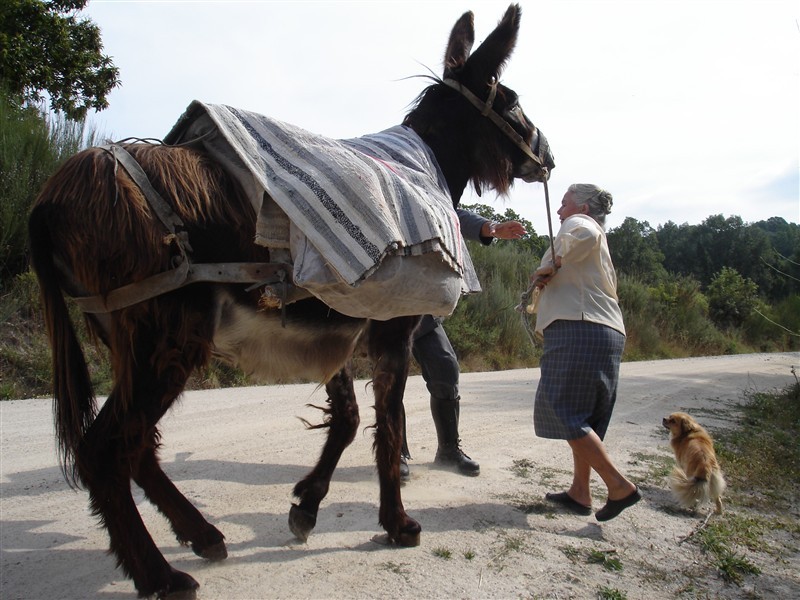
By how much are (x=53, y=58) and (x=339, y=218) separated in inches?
423

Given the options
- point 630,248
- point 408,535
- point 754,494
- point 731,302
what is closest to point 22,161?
point 408,535

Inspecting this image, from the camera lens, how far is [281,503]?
3.87 m

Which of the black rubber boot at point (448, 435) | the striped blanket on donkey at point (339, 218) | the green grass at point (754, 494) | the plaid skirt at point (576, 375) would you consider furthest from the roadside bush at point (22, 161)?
the green grass at point (754, 494)

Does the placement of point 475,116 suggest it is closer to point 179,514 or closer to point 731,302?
point 179,514

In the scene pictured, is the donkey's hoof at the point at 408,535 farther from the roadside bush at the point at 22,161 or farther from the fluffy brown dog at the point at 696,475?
the roadside bush at the point at 22,161

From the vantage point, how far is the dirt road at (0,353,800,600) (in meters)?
2.84

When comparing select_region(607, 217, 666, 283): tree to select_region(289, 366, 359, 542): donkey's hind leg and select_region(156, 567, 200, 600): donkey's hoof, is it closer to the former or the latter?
select_region(289, 366, 359, 542): donkey's hind leg

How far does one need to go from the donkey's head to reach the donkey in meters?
1.41

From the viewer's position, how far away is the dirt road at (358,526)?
284 centimetres

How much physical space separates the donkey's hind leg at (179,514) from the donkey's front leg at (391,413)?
84cm

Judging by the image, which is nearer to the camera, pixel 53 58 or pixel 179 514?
pixel 179 514

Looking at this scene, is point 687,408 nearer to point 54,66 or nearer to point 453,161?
point 453,161

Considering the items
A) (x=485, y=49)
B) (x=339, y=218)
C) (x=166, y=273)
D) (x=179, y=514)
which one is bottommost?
(x=179, y=514)

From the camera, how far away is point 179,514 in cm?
302
